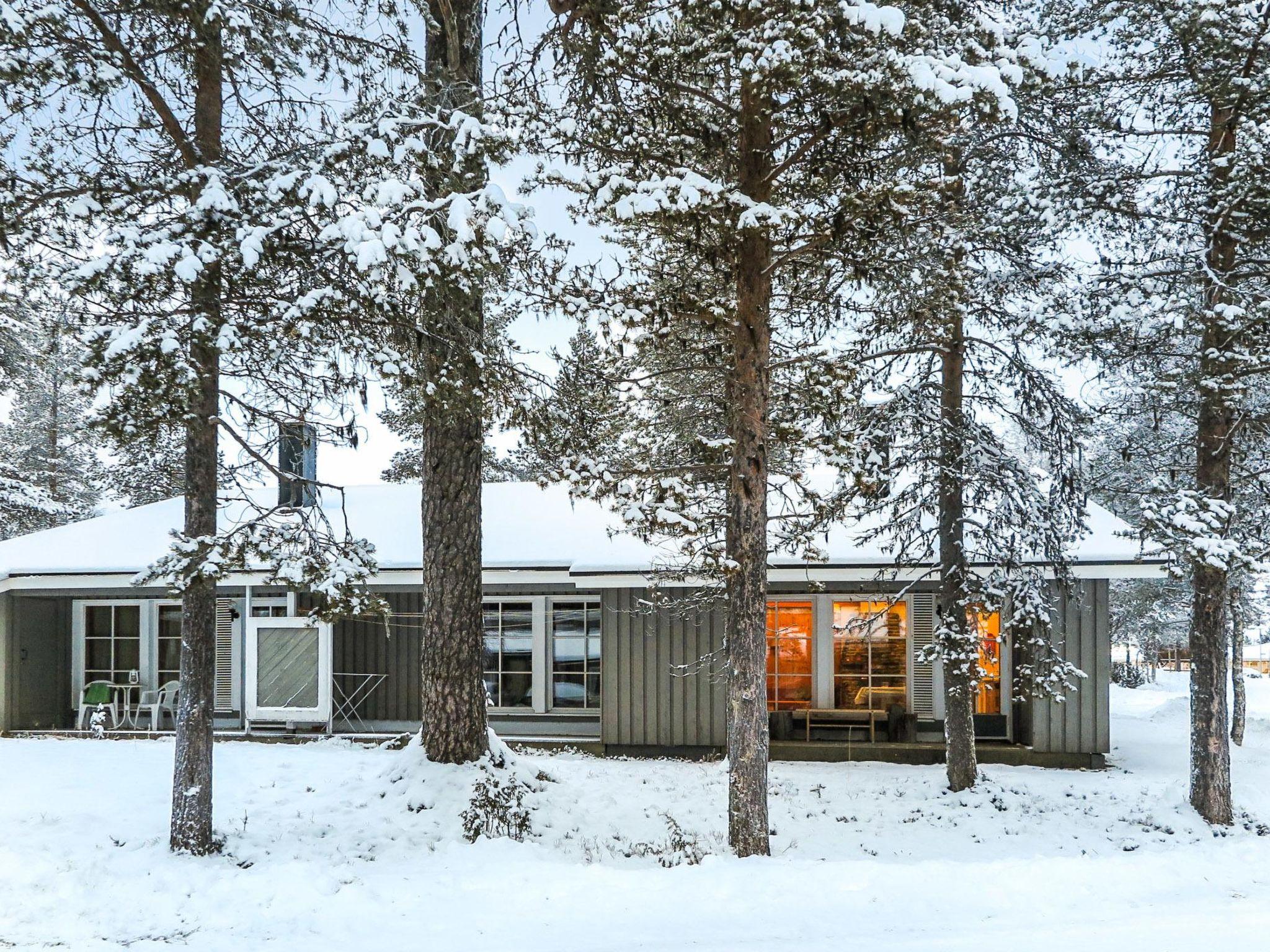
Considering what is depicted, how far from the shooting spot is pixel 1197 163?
8.45 m

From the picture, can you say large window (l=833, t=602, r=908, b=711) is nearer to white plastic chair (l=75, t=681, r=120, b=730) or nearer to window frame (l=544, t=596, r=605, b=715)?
window frame (l=544, t=596, r=605, b=715)

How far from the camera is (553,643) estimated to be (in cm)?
1334

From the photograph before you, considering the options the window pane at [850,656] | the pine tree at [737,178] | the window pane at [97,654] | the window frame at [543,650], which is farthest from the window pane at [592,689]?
the window pane at [97,654]

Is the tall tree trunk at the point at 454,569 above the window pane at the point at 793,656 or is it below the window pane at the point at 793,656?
above

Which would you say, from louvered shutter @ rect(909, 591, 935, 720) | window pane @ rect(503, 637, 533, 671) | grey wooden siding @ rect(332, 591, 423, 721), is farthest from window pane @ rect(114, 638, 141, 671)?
louvered shutter @ rect(909, 591, 935, 720)

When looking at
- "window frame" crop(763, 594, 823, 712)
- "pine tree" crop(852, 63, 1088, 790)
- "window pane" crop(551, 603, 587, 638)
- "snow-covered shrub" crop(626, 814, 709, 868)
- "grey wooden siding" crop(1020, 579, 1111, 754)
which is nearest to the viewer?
"snow-covered shrub" crop(626, 814, 709, 868)

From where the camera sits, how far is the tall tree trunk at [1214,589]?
8.23m

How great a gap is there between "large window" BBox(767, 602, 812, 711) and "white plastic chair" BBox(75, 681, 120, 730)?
9.55m

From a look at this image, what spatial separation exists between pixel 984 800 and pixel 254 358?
7948mm

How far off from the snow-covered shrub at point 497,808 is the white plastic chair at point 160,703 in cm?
719

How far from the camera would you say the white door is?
12344 mm

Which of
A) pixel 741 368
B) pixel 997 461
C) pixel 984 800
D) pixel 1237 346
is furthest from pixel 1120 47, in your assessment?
pixel 984 800

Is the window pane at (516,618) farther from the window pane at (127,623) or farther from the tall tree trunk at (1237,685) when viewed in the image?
the tall tree trunk at (1237,685)

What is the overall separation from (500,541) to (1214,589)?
8.26 m
